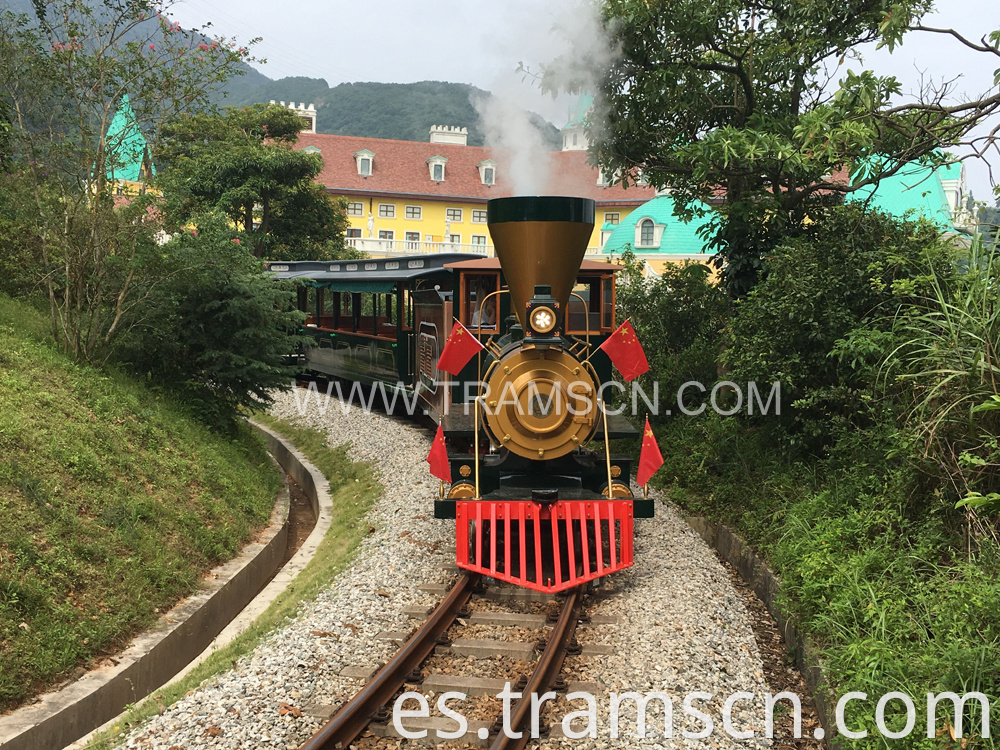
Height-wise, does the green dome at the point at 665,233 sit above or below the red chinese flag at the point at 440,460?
above

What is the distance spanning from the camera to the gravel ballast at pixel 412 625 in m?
4.50

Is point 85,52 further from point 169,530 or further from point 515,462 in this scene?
point 515,462

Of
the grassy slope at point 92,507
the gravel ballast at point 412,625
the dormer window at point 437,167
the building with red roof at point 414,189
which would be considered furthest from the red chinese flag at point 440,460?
the dormer window at point 437,167

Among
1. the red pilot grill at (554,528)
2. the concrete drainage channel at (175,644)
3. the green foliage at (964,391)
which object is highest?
the green foliage at (964,391)

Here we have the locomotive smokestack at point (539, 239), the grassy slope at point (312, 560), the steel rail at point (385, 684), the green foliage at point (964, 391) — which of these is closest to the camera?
the steel rail at point (385, 684)

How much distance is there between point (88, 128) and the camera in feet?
35.0

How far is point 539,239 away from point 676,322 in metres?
8.40

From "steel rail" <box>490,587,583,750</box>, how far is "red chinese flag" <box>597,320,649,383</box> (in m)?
1.91

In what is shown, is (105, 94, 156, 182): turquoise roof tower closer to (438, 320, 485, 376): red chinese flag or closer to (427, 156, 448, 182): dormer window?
(438, 320, 485, 376): red chinese flag

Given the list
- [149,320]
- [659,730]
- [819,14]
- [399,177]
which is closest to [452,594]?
[659,730]

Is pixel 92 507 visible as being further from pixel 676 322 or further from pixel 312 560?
pixel 676 322

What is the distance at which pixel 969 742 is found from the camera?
153 inches

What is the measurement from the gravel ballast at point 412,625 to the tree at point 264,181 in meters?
22.2

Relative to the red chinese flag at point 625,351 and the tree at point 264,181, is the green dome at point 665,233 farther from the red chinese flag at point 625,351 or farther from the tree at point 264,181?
the red chinese flag at point 625,351
